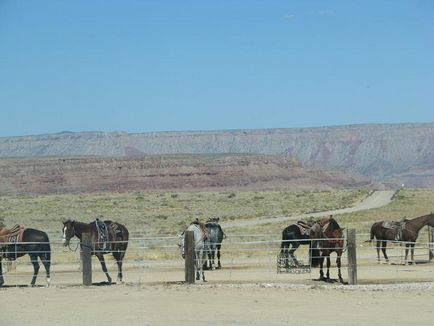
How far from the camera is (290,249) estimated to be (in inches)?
819

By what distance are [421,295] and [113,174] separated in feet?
418

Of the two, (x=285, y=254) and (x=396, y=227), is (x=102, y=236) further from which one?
(x=396, y=227)

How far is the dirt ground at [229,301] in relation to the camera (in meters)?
13.3

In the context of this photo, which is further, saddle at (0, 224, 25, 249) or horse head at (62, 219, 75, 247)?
horse head at (62, 219, 75, 247)

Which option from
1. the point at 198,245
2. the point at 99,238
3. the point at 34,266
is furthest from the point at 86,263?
the point at 198,245

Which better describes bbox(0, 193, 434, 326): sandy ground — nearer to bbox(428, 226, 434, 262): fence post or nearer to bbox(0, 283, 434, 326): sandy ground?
bbox(0, 283, 434, 326): sandy ground

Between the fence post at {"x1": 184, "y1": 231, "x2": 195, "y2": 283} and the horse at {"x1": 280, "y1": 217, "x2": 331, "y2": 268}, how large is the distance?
2.99 meters

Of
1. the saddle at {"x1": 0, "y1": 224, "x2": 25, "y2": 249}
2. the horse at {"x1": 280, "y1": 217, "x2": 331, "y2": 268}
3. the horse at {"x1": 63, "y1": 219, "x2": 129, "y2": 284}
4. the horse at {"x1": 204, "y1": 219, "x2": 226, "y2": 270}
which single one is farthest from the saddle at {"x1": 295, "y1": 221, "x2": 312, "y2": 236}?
the saddle at {"x1": 0, "y1": 224, "x2": 25, "y2": 249}

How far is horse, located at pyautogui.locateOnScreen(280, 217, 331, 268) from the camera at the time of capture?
765 inches

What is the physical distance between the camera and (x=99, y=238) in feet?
62.7

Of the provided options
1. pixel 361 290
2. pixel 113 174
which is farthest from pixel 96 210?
pixel 113 174

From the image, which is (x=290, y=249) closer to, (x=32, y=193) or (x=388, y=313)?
(x=388, y=313)

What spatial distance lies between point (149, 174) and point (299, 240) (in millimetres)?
122465

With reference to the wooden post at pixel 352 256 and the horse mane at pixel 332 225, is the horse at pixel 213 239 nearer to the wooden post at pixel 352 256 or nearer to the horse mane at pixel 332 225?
the horse mane at pixel 332 225
